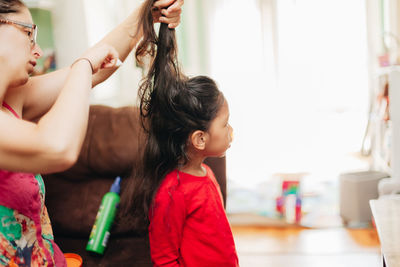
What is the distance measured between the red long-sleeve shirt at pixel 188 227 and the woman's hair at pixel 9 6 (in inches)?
22.6

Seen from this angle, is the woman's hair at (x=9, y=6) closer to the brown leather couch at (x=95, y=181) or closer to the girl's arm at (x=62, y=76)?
the girl's arm at (x=62, y=76)

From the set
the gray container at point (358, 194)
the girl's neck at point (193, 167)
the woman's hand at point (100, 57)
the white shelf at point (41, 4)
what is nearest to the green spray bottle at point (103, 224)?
the girl's neck at point (193, 167)

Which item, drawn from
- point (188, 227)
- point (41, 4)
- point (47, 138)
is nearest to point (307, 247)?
point (188, 227)

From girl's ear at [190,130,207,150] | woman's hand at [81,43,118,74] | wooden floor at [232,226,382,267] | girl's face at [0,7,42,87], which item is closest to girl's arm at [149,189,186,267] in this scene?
girl's ear at [190,130,207,150]

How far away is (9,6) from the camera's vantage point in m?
0.76

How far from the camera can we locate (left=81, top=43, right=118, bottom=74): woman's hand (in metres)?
0.80

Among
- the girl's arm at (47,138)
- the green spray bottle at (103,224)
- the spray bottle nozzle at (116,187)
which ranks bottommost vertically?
the green spray bottle at (103,224)

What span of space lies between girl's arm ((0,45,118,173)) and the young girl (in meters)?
0.39

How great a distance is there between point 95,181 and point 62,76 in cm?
75

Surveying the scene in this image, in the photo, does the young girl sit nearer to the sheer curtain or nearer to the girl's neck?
the girl's neck

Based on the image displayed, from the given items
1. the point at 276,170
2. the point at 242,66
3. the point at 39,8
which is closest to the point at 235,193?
the point at 276,170

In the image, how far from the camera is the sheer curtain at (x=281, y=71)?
8.97 ft

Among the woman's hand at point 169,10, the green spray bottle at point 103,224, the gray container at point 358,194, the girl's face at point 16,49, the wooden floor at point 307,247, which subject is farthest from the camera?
the gray container at point 358,194

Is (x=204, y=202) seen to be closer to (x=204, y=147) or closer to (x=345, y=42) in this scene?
(x=204, y=147)
